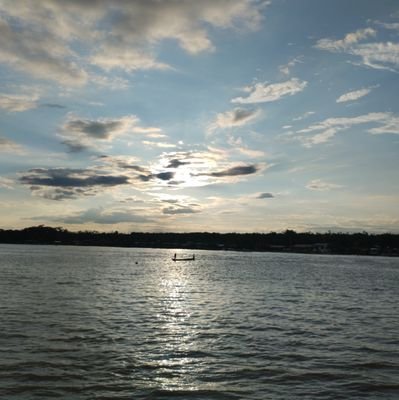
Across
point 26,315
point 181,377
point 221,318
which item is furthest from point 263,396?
point 26,315

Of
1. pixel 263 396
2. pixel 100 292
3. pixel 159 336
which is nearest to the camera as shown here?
pixel 263 396

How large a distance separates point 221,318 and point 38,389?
20.6 m

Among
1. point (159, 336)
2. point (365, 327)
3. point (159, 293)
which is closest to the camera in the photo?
point (159, 336)

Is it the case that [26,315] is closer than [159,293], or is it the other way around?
[26,315]

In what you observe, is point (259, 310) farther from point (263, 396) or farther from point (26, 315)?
point (263, 396)

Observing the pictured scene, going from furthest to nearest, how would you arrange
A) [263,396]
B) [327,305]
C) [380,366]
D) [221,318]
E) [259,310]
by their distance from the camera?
[327,305] → [259,310] → [221,318] → [380,366] → [263,396]

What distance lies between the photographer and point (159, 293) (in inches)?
2240

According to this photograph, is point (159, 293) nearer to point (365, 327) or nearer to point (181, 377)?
point (365, 327)

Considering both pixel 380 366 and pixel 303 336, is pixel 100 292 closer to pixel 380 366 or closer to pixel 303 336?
pixel 303 336

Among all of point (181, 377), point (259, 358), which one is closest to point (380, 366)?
point (259, 358)

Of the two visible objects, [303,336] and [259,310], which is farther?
[259,310]

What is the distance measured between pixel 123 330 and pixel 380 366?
16102mm

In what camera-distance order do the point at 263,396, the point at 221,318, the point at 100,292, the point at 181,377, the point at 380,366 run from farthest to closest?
1. the point at 100,292
2. the point at 221,318
3. the point at 380,366
4. the point at 181,377
5. the point at 263,396

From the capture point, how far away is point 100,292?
53.3m
